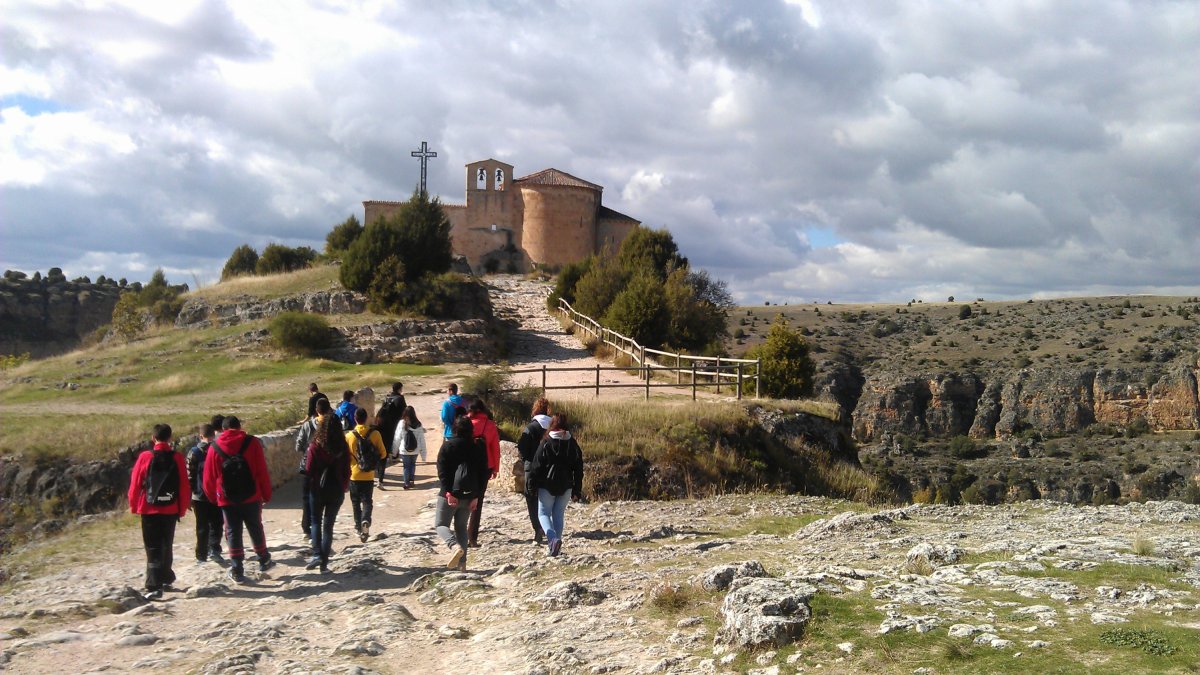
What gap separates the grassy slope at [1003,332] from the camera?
66.3m

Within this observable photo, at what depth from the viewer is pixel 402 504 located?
13.3m

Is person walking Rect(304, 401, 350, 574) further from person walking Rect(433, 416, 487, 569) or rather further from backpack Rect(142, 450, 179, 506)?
backpack Rect(142, 450, 179, 506)

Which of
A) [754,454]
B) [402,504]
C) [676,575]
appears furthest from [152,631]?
[754,454]

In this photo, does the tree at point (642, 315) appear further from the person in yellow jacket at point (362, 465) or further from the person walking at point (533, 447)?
the person walking at point (533, 447)

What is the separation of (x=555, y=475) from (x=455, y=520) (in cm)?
113

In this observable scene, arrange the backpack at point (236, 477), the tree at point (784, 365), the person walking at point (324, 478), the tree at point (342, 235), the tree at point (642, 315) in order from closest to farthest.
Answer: the backpack at point (236, 477) → the person walking at point (324, 478) → the tree at point (784, 365) → the tree at point (642, 315) → the tree at point (342, 235)

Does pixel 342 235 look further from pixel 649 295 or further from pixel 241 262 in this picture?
pixel 649 295

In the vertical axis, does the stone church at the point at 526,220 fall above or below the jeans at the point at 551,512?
above

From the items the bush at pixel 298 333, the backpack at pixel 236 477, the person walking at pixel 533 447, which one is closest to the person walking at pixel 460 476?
the person walking at pixel 533 447

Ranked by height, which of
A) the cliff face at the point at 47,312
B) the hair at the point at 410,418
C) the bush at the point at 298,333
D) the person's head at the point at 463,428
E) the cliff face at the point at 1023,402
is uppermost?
the cliff face at the point at 47,312

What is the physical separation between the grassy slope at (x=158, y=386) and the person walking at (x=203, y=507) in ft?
21.2

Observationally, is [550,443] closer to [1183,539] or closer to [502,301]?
[1183,539]

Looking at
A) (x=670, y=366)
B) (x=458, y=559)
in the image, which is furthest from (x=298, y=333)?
(x=458, y=559)

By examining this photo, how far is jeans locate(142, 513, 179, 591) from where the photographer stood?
868 centimetres
